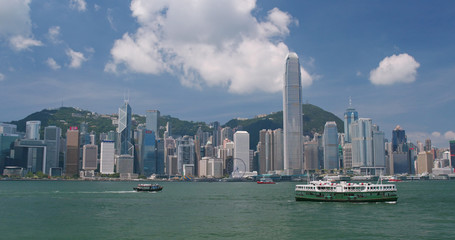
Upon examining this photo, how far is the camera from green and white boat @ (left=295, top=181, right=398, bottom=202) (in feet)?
348

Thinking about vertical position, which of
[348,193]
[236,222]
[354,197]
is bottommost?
[236,222]

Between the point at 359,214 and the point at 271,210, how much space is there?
1901cm

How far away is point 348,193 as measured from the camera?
107188 mm

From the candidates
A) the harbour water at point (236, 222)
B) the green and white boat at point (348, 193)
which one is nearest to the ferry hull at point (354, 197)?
the green and white boat at point (348, 193)

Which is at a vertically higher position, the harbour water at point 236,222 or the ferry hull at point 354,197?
the ferry hull at point 354,197

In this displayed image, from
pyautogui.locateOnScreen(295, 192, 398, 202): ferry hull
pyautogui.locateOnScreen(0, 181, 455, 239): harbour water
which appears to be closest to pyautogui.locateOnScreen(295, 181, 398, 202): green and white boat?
pyautogui.locateOnScreen(295, 192, 398, 202): ferry hull

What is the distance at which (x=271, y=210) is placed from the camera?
96312 millimetres

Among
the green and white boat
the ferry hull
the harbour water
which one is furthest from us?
the green and white boat

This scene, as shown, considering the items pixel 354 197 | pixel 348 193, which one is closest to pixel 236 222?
pixel 348 193

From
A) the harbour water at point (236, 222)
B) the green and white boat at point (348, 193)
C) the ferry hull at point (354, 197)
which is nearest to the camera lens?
the harbour water at point (236, 222)

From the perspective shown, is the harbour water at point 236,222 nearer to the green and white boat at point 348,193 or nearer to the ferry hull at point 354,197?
the ferry hull at point 354,197

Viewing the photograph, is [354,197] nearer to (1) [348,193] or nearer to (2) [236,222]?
(1) [348,193]

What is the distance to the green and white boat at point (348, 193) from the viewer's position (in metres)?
106

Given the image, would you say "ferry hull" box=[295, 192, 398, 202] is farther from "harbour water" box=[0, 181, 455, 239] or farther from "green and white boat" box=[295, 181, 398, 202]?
"harbour water" box=[0, 181, 455, 239]
